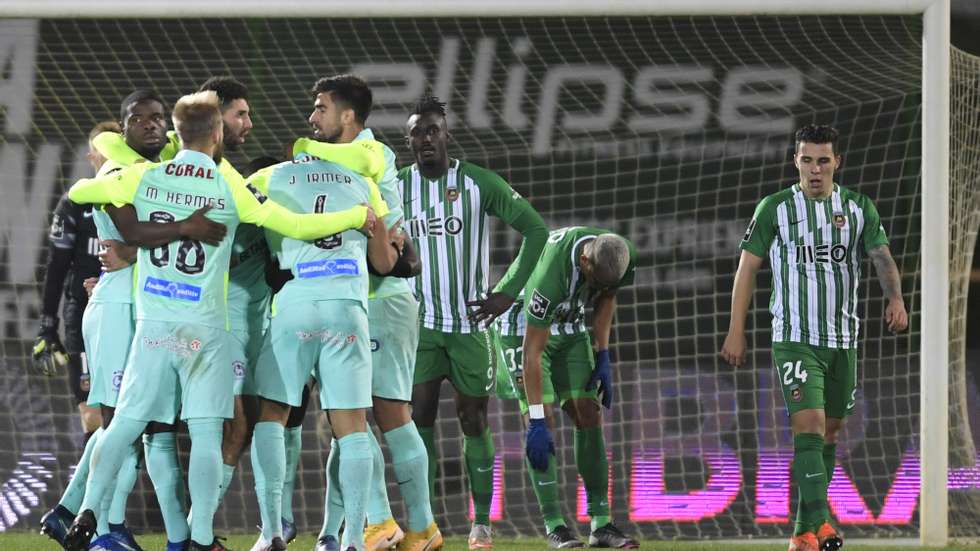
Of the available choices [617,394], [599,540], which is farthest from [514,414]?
[599,540]

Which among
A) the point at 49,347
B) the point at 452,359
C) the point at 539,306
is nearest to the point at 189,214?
the point at 49,347

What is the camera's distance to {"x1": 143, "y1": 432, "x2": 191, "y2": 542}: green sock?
198 inches

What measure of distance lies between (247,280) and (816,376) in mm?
2326

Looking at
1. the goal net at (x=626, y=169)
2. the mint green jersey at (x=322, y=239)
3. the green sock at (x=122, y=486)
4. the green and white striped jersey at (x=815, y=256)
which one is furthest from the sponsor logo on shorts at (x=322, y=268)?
the goal net at (x=626, y=169)

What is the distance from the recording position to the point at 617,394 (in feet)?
29.0

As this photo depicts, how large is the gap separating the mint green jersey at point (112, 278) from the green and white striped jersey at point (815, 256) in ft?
8.31

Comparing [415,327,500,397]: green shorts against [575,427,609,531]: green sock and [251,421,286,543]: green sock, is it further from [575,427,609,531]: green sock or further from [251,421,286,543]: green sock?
[251,421,286,543]: green sock

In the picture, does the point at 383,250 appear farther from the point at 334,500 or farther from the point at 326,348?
the point at 334,500

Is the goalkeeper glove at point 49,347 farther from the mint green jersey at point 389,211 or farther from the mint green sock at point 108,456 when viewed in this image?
the mint green jersey at point 389,211

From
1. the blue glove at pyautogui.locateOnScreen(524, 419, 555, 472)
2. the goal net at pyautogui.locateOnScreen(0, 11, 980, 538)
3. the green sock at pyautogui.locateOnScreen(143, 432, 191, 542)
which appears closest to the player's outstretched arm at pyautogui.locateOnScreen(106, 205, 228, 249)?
the green sock at pyautogui.locateOnScreen(143, 432, 191, 542)

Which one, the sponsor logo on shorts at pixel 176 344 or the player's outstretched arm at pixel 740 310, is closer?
the sponsor logo on shorts at pixel 176 344

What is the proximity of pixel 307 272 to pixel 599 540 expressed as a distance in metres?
2.35

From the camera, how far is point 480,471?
6.80 m

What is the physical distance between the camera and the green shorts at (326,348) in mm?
5078
